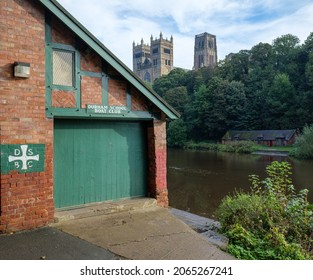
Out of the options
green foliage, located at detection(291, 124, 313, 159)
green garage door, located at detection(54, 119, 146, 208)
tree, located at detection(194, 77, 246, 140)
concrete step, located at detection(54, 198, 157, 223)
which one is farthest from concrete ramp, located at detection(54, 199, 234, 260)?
tree, located at detection(194, 77, 246, 140)

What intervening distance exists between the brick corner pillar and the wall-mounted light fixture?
3.48 meters

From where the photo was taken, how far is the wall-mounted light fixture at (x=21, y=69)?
5938mm

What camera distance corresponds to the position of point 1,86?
5.87 m

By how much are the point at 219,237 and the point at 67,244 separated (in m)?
3.30

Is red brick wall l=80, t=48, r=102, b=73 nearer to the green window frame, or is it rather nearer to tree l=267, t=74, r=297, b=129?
the green window frame

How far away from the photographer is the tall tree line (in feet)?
197

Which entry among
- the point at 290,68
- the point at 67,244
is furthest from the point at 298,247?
the point at 290,68

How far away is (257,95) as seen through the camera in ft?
216

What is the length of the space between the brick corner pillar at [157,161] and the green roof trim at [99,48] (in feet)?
1.83

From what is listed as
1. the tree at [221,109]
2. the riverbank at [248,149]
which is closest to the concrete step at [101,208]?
the riverbank at [248,149]

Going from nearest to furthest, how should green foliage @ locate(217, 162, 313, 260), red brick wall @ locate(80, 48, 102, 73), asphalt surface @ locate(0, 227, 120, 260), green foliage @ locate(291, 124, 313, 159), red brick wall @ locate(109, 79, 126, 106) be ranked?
asphalt surface @ locate(0, 227, 120, 260), green foliage @ locate(217, 162, 313, 260), red brick wall @ locate(80, 48, 102, 73), red brick wall @ locate(109, 79, 126, 106), green foliage @ locate(291, 124, 313, 159)

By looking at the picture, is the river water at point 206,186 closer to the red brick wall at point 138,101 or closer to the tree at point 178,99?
the red brick wall at point 138,101

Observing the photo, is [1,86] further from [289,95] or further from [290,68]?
[290,68]

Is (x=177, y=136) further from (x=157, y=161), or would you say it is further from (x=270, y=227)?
(x=270, y=227)
